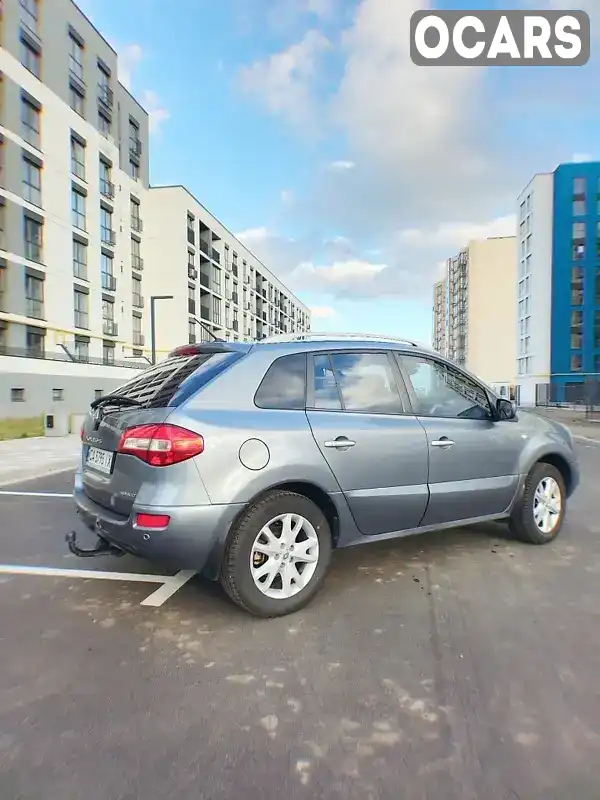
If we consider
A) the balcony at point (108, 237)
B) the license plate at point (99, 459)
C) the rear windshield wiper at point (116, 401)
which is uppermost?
the balcony at point (108, 237)

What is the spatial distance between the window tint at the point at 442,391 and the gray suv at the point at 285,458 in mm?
12

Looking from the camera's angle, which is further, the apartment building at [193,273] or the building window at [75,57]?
the apartment building at [193,273]

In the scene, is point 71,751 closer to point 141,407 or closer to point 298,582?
point 298,582

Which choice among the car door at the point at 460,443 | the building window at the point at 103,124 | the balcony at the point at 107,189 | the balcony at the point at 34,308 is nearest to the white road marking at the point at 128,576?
the car door at the point at 460,443

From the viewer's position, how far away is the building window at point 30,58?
24219mm

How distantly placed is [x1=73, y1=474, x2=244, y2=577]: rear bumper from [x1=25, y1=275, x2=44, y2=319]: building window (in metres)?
24.9

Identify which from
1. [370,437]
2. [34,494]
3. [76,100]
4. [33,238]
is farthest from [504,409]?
[76,100]

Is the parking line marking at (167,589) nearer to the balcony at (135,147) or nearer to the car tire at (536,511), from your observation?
the car tire at (536,511)

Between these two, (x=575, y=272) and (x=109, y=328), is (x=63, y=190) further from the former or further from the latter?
(x=575, y=272)

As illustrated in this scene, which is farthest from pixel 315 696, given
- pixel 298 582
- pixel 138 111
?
pixel 138 111

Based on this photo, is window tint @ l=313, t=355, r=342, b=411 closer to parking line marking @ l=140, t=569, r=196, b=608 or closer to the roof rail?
the roof rail

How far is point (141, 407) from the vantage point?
3301 millimetres

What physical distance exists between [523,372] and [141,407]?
2695 inches

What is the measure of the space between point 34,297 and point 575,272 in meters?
55.6
